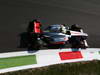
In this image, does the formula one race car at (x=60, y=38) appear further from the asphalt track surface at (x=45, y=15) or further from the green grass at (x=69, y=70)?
the green grass at (x=69, y=70)

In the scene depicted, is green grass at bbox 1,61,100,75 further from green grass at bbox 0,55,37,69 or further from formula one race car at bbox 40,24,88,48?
formula one race car at bbox 40,24,88,48

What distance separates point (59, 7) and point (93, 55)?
306cm

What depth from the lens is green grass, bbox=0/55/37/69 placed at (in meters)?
7.75

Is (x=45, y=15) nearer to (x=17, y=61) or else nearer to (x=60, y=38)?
(x=60, y=38)

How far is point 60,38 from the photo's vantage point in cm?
898

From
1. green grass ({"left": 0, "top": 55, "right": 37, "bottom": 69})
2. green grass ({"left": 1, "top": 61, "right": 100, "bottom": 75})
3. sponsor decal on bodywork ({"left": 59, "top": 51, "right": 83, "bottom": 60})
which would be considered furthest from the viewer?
sponsor decal on bodywork ({"left": 59, "top": 51, "right": 83, "bottom": 60})

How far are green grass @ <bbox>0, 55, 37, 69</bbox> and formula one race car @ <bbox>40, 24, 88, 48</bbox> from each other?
2.94ft

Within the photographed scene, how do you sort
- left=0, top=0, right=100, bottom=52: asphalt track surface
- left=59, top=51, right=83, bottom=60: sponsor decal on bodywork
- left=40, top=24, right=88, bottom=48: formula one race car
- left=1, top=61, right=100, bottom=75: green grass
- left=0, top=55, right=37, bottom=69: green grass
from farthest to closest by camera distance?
left=59, top=51, right=83, bottom=60: sponsor decal on bodywork → left=40, top=24, right=88, bottom=48: formula one race car → left=0, top=0, right=100, bottom=52: asphalt track surface → left=1, top=61, right=100, bottom=75: green grass → left=0, top=55, right=37, bottom=69: green grass

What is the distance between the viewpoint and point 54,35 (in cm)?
891

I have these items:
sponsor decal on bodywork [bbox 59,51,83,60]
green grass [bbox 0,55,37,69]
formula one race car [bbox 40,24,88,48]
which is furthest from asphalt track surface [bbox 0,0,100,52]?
sponsor decal on bodywork [bbox 59,51,83,60]

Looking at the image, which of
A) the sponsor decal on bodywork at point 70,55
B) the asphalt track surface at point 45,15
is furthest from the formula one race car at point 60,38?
the asphalt track surface at point 45,15

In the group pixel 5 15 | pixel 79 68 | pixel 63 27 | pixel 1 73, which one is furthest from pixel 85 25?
pixel 1 73

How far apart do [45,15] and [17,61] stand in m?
2.74

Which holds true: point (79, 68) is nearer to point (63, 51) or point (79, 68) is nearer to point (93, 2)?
point (63, 51)
